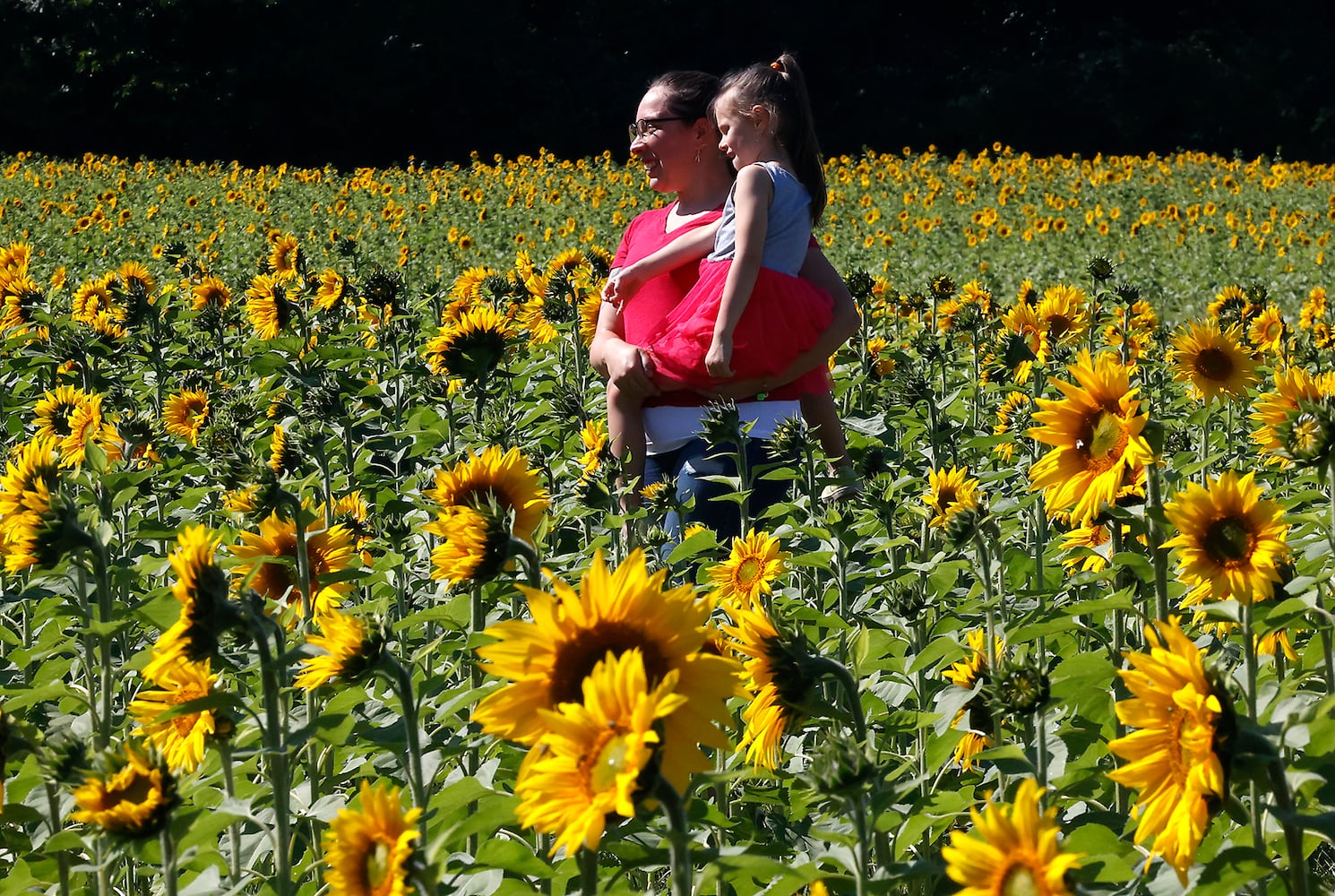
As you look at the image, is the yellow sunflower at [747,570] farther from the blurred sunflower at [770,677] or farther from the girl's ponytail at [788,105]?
the girl's ponytail at [788,105]

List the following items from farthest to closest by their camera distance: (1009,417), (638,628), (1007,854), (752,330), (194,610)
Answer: (1009,417), (752,330), (194,610), (638,628), (1007,854)

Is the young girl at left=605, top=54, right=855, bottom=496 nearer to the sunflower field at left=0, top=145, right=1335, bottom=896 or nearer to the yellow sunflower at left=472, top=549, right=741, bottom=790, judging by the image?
the sunflower field at left=0, top=145, right=1335, bottom=896

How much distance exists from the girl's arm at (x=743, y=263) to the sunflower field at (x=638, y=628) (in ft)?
0.94

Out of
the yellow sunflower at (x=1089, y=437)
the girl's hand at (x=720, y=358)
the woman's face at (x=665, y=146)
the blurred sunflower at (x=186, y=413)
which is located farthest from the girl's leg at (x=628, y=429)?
the yellow sunflower at (x=1089, y=437)

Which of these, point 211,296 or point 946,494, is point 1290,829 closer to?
point 946,494

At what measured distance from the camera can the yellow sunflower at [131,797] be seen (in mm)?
1358

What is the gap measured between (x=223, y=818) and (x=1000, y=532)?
1.84 metres

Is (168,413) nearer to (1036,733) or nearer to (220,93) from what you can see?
(1036,733)

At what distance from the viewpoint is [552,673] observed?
3.99 feet

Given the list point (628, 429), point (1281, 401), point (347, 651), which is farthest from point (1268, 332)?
point (347, 651)

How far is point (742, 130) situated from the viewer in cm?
346

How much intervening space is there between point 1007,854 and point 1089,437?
0.90 m

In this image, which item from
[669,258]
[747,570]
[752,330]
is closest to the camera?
[747,570]

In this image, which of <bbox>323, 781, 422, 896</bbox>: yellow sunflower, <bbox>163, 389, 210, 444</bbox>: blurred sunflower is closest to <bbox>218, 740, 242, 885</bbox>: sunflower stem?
<bbox>323, 781, 422, 896</bbox>: yellow sunflower
